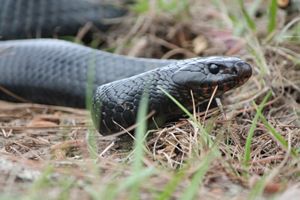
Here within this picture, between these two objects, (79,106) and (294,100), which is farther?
(79,106)

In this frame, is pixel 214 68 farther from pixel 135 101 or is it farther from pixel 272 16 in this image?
pixel 272 16

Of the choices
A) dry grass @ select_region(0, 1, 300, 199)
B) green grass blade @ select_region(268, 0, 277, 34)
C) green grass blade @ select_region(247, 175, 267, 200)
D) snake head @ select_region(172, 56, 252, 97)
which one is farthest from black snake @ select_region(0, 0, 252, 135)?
green grass blade @ select_region(247, 175, 267, 200)

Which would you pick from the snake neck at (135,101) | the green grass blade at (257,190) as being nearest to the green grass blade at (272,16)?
the snake neck at (135,101)

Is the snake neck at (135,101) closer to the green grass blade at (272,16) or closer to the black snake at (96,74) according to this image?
the black snake at (96,74)

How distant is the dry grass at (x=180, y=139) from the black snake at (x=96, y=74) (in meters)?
0.12

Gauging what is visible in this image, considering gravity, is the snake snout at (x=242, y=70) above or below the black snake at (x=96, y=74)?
above

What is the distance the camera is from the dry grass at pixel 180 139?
230cm

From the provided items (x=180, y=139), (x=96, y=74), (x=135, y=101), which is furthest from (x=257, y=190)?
(x=96, y=74)

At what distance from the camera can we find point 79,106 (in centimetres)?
452

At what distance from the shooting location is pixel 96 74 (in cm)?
448

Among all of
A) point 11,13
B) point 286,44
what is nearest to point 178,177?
A: point 286,44

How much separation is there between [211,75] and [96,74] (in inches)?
46.4

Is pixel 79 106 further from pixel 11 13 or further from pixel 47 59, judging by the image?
pixel 11 13

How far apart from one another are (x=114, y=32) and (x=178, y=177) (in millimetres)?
4029
